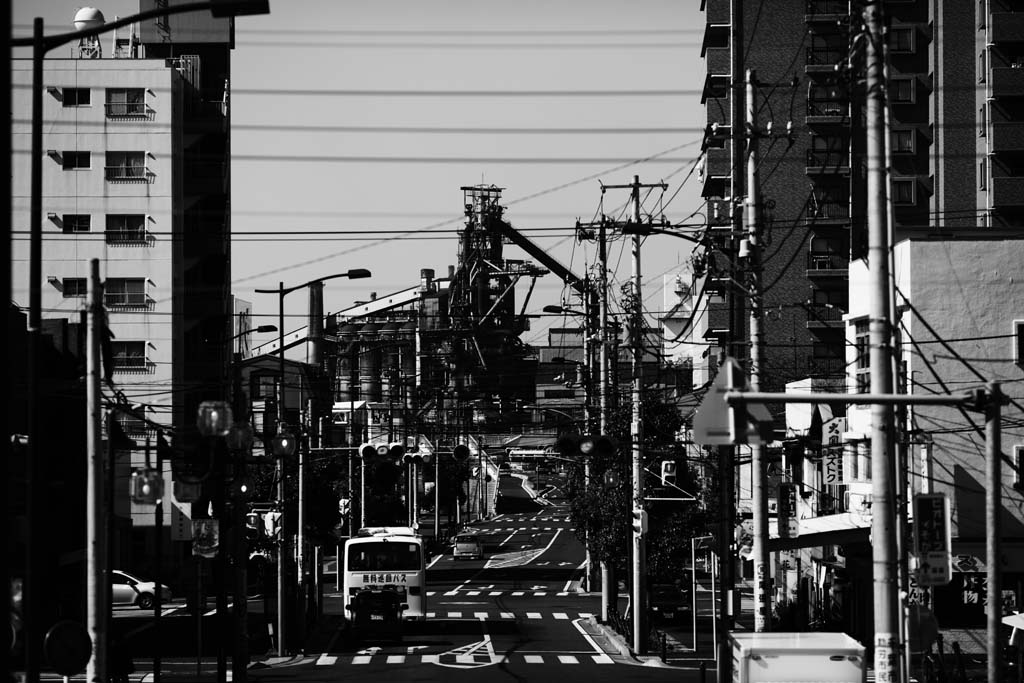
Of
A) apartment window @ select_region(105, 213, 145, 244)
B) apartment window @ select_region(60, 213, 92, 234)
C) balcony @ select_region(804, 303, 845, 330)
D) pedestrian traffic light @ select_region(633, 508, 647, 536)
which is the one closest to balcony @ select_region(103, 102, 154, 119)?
apartment window @ select_region(105, 213, 145, 244)

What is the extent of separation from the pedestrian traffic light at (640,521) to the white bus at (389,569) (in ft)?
33.1

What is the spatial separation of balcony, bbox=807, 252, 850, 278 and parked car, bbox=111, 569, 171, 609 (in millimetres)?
38038

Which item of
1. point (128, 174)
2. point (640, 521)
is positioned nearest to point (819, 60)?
point (128, 174)

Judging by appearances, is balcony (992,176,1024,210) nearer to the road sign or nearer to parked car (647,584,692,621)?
parked car (647,584,692,621)

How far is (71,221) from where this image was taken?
65.2m

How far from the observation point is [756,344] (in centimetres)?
2559

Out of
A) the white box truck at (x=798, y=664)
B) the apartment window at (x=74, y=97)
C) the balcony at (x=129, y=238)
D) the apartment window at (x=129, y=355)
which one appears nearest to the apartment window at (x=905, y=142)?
the balcony at (x=129, y=238)

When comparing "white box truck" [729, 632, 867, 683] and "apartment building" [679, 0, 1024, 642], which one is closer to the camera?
"white box truck" [729, 632, 867, 683]

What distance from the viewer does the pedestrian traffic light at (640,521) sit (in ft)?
132

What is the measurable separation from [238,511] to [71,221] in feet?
127

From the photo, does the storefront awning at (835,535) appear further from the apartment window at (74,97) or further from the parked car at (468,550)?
the parked car at (468,550)

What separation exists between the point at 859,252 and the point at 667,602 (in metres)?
16.0

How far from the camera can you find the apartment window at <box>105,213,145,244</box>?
6500cm

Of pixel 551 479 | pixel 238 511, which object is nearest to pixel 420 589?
pixel 238 511
